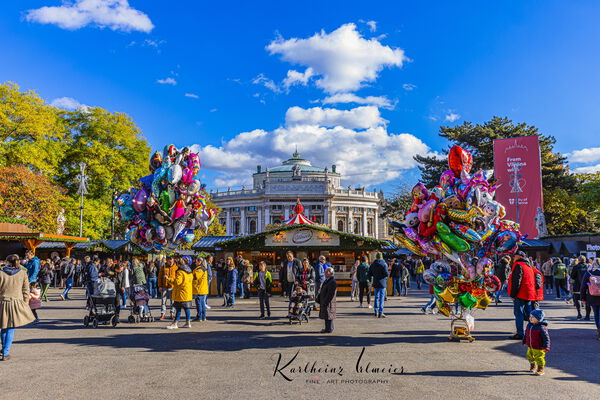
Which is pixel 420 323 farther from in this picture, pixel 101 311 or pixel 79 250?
pixel 79 250

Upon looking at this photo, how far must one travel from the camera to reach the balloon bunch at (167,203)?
1166cm

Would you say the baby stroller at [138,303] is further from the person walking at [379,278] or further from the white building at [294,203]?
the white building at [294,203]

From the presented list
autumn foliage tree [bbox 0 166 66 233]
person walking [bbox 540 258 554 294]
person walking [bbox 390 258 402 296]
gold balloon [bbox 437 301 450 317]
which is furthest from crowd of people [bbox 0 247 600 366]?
autumn foliage tree [bbox 0 166 66 233]

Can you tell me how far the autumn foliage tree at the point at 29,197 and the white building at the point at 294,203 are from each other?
2091 inches

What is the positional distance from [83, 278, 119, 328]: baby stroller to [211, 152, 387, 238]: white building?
69.2 meters

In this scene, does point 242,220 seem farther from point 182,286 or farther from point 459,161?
point 459,161

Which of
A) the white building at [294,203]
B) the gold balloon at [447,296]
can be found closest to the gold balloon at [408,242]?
the gold balloon at [447,296]

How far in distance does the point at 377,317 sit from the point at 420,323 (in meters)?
1.47

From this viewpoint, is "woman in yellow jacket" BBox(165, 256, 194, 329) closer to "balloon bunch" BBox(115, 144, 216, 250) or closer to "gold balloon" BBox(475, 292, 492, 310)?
"balloon bunch" BBox(115, 144, 216, 250)

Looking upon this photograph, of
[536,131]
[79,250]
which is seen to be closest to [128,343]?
[79,250]

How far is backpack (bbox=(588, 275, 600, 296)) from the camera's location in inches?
391

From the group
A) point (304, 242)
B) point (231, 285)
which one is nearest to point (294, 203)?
point (304, 242)

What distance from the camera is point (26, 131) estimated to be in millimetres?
31359

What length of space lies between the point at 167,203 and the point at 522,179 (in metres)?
26.7
